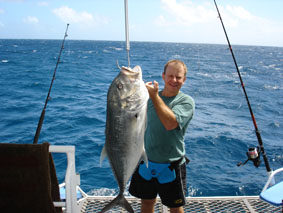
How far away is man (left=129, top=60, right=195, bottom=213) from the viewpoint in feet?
8.36

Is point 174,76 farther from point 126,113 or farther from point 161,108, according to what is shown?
point 126,113

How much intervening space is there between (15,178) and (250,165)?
7.81 meters

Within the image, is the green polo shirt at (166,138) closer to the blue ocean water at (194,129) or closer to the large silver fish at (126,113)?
the large silver fish at (126,113)

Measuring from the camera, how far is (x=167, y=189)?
8.88 ft

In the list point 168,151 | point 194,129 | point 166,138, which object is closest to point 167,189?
point 168,151

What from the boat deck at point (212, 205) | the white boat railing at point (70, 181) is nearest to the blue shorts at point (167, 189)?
the white boat railing at point (70, 181)

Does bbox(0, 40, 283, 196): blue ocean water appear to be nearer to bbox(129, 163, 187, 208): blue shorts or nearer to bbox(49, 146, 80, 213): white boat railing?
bbox(129, 163, 187, 208): blue shorts

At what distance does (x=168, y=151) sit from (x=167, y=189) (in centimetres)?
42

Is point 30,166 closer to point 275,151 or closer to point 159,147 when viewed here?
point 159,147

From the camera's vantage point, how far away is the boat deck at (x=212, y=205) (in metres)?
3.92

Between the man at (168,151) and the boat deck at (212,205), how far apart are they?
46.3 inches

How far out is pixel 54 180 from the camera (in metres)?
2.27

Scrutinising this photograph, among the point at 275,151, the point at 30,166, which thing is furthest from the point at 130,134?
the point at 275,151

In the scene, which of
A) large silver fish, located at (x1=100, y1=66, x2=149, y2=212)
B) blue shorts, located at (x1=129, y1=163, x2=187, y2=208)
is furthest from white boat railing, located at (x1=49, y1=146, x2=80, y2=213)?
blue shorts, located at (x1=129, y1=163, x2=187, y2=208)
